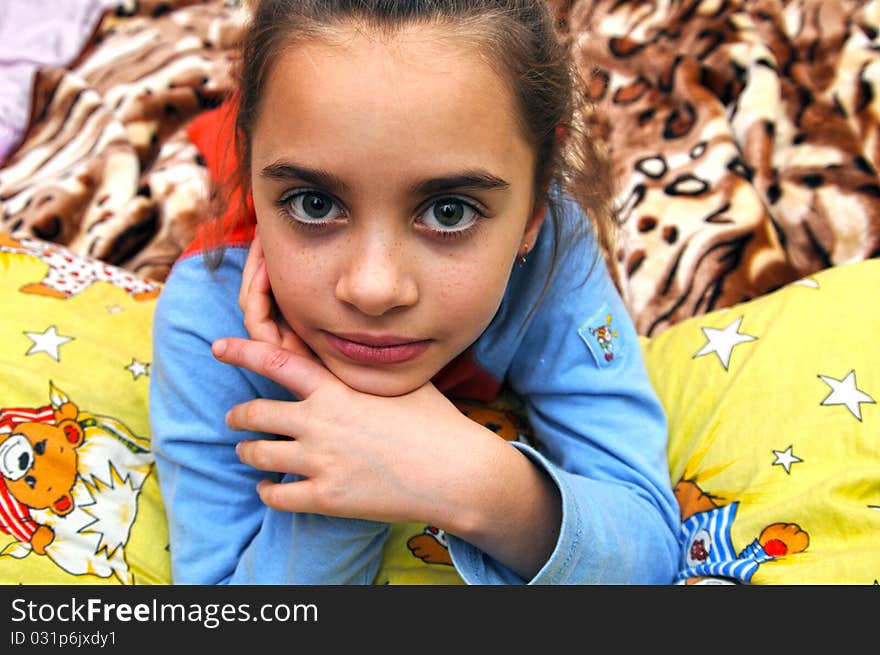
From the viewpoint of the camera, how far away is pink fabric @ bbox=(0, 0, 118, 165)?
6.34 ft

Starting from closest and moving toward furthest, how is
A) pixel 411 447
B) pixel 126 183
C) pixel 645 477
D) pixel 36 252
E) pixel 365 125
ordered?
pixel 365 125, pixel 411 447, pixel 645 477, pixel 36 252, pixel 126 183

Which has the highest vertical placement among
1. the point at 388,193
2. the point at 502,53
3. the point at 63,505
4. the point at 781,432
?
the point at 502,53

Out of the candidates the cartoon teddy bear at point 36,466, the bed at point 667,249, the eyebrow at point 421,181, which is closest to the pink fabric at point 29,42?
the bed at point 667,249

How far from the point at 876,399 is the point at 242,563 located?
793 mm

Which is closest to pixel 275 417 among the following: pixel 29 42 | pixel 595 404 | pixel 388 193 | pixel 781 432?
pixel 388 193

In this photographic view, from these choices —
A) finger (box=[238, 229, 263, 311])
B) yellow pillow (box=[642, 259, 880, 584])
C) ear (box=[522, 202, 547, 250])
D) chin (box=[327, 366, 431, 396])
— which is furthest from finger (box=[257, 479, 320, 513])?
yellow pillow (box=[642, 259, 880, 584])

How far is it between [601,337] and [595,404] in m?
0.09

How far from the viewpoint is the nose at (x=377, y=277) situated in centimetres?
76

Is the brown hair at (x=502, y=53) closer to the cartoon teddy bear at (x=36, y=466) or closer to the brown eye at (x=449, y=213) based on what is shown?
the brown eye at (x=449, y=213)

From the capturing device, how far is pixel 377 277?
76cm

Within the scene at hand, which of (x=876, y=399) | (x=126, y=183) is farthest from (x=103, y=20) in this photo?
(x=876, y=399)

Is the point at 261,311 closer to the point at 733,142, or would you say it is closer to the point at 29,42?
the point at 733,142

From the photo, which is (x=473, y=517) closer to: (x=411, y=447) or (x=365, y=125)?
(x=411, y=447)

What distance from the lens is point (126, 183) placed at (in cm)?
172
